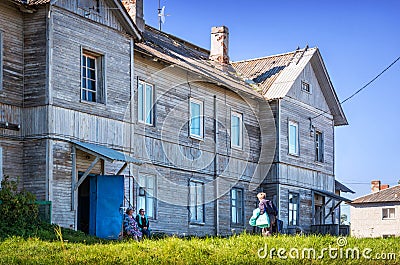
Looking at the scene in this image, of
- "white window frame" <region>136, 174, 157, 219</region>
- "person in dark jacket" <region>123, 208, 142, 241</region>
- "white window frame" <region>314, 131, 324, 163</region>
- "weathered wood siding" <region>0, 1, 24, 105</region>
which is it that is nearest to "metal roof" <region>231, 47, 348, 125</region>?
"white window frame" <region>314, 131, 324, 163</region>

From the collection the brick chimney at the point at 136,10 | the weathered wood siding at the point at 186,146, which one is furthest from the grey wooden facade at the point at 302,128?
the brick chimney at the point at 136,10

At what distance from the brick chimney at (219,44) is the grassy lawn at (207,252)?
815 inches

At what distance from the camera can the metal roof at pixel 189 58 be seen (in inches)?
1128

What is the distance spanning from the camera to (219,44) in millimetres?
37375

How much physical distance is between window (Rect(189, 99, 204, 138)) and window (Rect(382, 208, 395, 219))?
1608 inches

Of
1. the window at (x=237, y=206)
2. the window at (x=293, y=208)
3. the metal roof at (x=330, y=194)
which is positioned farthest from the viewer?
the metal roof at (x=330, y=194)

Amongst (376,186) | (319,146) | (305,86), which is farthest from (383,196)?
(305,86)

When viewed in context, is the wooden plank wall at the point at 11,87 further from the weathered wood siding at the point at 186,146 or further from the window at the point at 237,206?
the window at the point at 237,206

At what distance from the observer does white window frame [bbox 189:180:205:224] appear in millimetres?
→ 29672

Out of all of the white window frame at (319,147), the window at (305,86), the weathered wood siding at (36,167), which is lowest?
the weathered wood siding at (36,167)

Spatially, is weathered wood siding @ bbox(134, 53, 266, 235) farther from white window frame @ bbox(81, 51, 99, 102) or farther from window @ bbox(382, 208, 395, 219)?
window @ bbox(382, 208, 395, 219)

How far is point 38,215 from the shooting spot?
68.5 ft

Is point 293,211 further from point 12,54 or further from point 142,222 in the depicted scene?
point 12,54

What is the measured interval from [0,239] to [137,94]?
10.4 m
